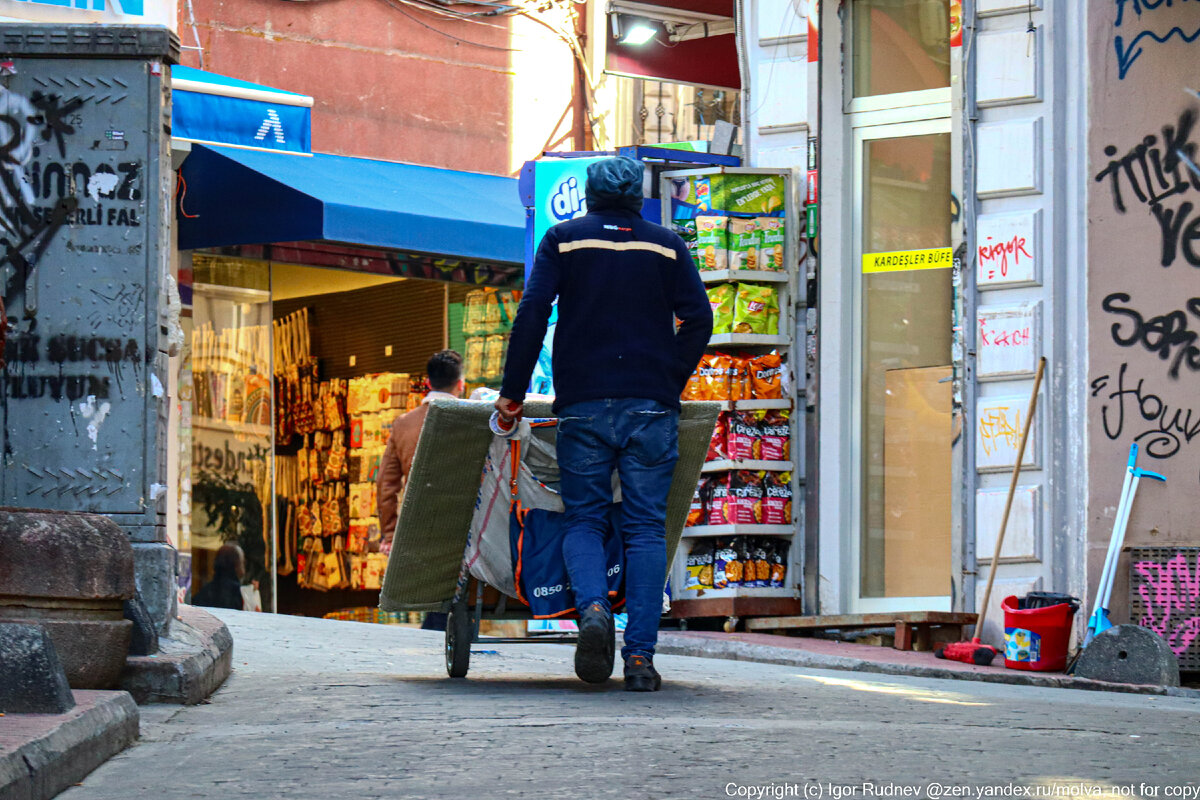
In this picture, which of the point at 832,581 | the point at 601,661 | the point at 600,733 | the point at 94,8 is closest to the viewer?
the point at 600,733

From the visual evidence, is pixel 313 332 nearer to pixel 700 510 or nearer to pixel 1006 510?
pixel 700 510

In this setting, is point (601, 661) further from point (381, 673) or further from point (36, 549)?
point (36, 549)

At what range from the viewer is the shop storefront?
40.4 ft

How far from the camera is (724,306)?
1058 centimetres

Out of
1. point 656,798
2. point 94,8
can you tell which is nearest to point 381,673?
point 656,798

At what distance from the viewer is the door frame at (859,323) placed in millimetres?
10492

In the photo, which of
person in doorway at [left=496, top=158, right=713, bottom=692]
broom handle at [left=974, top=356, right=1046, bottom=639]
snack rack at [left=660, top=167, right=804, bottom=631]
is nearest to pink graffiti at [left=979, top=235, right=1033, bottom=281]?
broom handle at [left=974, top=356, right=1046, bottom=639]

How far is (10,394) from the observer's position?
614 cm

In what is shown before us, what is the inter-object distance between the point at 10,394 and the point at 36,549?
101 centimetres

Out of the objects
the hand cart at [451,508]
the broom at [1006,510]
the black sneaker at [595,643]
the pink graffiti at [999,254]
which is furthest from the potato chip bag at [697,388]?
the black sneaker at [595,643]

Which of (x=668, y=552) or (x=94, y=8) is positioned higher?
(x=94, y=8)

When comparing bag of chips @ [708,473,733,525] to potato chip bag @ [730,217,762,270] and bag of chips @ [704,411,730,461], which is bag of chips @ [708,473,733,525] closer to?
bag of chips @ [704,411,730,461]

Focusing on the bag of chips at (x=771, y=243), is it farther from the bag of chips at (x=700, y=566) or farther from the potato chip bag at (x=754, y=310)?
the bag of chips at (x=700, y=566)

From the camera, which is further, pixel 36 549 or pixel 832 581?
pixel 832 581
